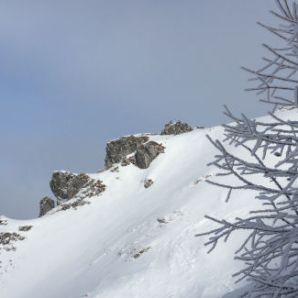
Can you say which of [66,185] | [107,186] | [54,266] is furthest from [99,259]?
[66,185]

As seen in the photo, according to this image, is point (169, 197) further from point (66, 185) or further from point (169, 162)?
point (66, 185)

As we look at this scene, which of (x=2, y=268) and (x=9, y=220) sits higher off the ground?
(x=9, y=220)

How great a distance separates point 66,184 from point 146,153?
7395mm

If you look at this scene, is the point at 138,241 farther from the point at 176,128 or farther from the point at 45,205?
the point at 176,128

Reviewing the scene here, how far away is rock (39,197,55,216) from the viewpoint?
137ft

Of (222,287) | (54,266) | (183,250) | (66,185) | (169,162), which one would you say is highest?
(66,185)

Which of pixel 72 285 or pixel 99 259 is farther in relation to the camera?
pixel 99 259

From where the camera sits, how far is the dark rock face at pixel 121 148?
138ft

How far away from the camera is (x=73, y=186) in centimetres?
4019

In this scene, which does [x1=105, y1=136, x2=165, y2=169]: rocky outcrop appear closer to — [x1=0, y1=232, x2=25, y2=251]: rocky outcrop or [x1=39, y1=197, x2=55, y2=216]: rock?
[x1=39, y1=197, x2=55, y2=216]: rock

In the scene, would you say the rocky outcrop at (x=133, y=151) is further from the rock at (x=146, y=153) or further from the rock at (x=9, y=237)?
the rock at (x=9, y=237)

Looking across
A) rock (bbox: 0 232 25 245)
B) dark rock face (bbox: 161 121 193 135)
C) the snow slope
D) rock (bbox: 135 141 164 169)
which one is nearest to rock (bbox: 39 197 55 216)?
the snow slope

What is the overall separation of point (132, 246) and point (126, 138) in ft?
67.5

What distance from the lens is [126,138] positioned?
42969mm
